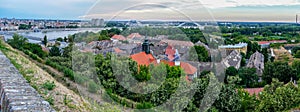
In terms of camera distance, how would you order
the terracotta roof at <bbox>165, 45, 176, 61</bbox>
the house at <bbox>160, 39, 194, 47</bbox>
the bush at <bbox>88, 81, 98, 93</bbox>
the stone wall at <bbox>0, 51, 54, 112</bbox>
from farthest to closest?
1. the house at <bbox>160, 39, 194, 47</bbox>
2. the terracotta roof at <bbox>165, 45, 176, 61</bbox>
3. the bush at <bbox>88, 81, 98, 93</bbox>
4. the stone wall at <bbox>0, 51, 54, 112</bbox>

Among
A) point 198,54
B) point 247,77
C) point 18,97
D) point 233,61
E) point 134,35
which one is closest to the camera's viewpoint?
point 18,97

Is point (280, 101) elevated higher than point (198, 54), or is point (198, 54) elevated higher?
point (198, 54)

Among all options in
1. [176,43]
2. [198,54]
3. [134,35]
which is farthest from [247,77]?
[134,35]

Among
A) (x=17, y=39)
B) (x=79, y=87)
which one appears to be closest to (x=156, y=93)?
(x=79, y=87)

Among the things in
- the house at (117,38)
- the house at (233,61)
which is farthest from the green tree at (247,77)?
the house at (117,38)

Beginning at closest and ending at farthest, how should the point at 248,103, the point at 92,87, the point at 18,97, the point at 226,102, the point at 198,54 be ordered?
1. the point at 18,97
2. the point at 92,87
3. the point at 226,102
4. the point at 248,103
5. the point at 198,54

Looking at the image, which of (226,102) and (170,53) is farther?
(170,53)

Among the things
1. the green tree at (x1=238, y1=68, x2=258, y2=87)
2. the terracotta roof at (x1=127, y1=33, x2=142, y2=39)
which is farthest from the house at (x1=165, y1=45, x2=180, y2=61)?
the green tree at (x1=238, y1=68, x2=258, y2=87)

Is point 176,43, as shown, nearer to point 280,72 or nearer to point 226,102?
point 280,72

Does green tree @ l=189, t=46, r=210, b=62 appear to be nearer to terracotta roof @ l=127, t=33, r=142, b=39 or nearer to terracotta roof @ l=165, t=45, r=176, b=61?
terracotta roof @ l=165, t=45, r=176, b=61
